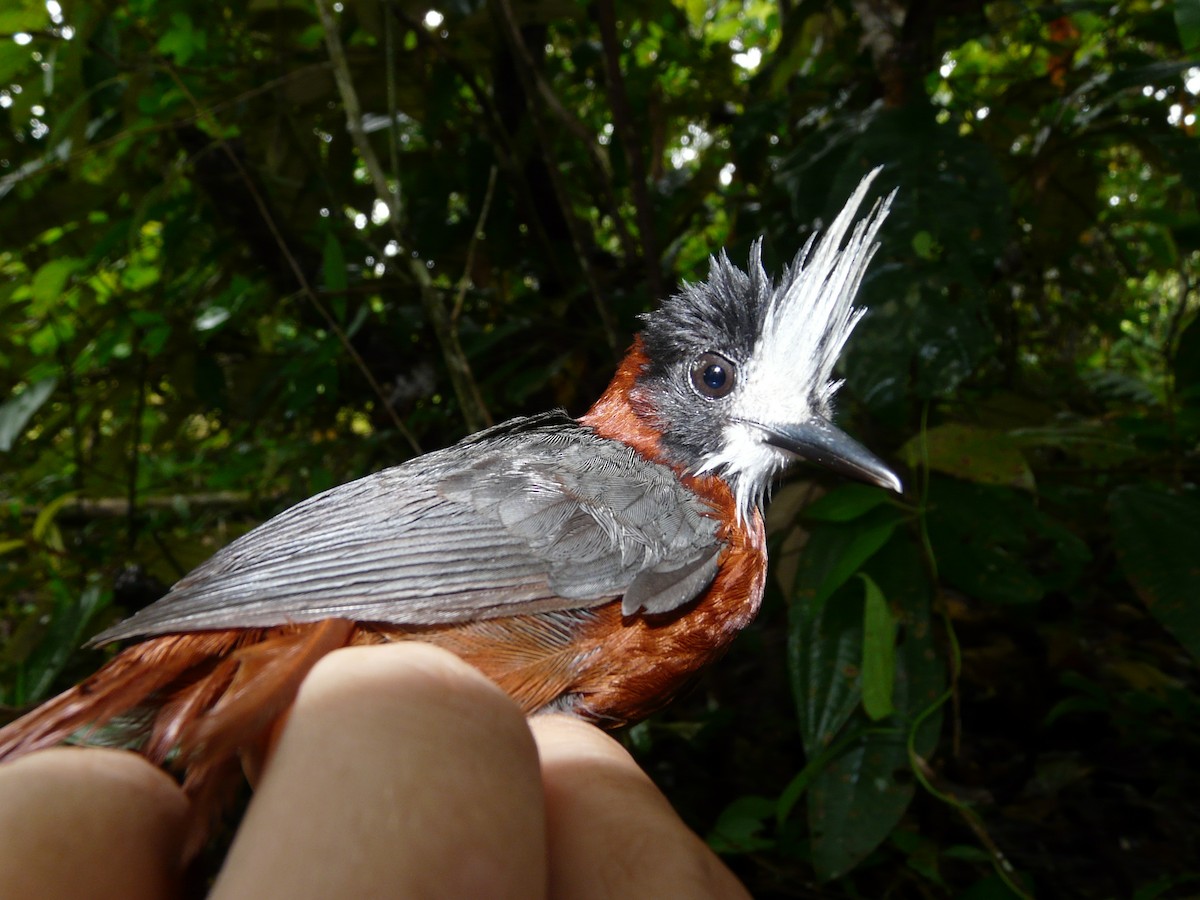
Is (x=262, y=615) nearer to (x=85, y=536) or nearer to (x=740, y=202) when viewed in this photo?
(x=740, y=202)

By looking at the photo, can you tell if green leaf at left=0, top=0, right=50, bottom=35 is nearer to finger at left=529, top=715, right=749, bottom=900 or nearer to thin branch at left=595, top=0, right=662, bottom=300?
thin branch at left=595, top=0, right=662, bottom=300

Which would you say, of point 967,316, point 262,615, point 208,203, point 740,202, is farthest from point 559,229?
point 262,615

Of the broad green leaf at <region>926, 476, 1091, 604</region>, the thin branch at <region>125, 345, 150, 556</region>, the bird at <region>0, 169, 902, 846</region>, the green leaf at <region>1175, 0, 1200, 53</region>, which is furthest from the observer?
the thin branch at <region>125, 345, 150, 556</region>

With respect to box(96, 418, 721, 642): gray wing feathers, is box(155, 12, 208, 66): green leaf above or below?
above

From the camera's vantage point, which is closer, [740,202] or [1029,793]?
[1029,793]

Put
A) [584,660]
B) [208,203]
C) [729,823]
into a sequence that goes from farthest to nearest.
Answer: [208,203] < [729,823] < [584,660]

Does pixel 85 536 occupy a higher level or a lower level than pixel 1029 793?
Answer: higher

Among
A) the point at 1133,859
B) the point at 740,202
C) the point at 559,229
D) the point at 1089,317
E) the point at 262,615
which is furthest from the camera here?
the point at 1089,317

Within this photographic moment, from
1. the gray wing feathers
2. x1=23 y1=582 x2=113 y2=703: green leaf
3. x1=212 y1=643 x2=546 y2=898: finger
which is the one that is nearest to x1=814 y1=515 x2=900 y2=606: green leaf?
the gray wing feathers
